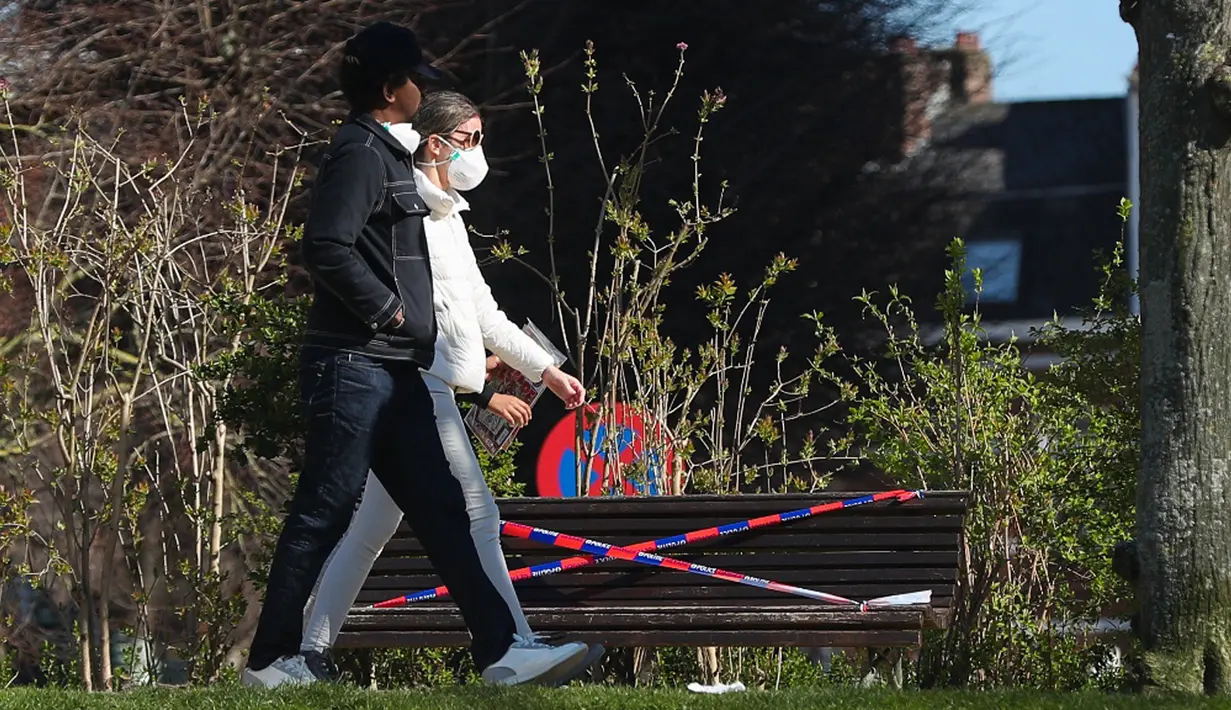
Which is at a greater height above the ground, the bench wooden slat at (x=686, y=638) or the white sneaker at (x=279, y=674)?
the white sneaker at (x=279, y=674)

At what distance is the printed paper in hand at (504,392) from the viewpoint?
5977 mm

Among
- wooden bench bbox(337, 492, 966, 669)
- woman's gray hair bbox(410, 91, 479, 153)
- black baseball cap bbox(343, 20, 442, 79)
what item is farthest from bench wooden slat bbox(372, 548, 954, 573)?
black baseball cap bbox(343, 20, 442, 79)

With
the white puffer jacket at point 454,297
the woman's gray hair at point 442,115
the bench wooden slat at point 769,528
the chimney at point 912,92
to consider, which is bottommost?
the bench wooden slat at point 769,528

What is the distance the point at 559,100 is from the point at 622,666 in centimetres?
771

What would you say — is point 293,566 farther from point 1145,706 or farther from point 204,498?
point 204,498

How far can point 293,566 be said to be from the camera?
5.06 m

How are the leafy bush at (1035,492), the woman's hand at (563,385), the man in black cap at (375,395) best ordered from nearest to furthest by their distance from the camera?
the man in black cap at (375,395) < the woman's hand at (563,385) < the leafy bush at (1035,492)

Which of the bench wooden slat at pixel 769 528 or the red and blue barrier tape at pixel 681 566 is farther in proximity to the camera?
the bench wooden slat at pixel 769 528

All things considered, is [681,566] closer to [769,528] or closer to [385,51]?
[769,528]

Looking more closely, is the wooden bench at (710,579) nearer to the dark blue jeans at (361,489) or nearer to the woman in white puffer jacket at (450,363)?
the woman in white puffer jacket at (450,363)

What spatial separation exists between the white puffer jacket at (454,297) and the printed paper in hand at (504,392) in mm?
342

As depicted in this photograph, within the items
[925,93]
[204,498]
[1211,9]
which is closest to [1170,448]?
[1211,9]

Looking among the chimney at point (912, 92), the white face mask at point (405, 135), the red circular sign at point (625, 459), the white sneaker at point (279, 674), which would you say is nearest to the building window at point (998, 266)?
the chimney at point (912, 92)

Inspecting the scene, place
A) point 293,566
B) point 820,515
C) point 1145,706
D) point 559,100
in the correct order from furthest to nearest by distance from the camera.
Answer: point 559,100 → point 820,515 → point 293,566 → point 1145,706
